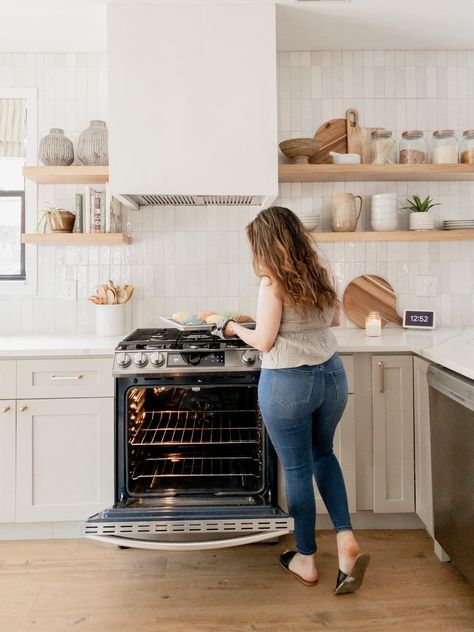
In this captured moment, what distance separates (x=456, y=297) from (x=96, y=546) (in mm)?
2440

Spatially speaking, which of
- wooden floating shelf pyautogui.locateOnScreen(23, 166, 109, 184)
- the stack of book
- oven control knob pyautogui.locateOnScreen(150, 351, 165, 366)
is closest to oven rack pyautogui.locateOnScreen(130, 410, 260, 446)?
oven control knob pyautogui.locateOnScreen(150, 351, 165, 366)

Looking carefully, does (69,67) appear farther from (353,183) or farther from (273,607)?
(273,607)

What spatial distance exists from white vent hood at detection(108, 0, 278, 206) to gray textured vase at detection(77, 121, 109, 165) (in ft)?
1.08

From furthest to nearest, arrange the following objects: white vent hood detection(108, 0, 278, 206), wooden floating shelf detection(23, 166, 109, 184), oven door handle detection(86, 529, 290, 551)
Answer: wooden floating shelf detection(23, 166, 109, 184) → white vent hood detection(108, 0, 278, 206) → oven door handle detection(86, 529, 290, 551)

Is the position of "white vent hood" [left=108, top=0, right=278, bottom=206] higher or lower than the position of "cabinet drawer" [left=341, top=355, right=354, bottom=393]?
higher

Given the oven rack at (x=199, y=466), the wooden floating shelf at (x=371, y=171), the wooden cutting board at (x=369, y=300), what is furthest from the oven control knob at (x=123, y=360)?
the wooden cutting board at (x=369, y=300)

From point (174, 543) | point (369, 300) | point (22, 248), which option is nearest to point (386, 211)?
point (369, 300)

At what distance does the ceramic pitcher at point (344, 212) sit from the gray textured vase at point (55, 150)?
1.52 meters

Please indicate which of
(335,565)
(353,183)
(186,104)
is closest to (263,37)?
(186,104)

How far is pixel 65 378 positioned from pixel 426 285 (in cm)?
213

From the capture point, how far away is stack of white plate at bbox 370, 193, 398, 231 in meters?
2.76

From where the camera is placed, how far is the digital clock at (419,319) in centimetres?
279

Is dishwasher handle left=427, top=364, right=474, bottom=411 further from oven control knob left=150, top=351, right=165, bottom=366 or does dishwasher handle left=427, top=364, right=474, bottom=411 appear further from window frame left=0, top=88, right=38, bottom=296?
window frame left=0, top=88, right=38, bottom=296

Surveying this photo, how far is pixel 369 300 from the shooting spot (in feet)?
9.61
